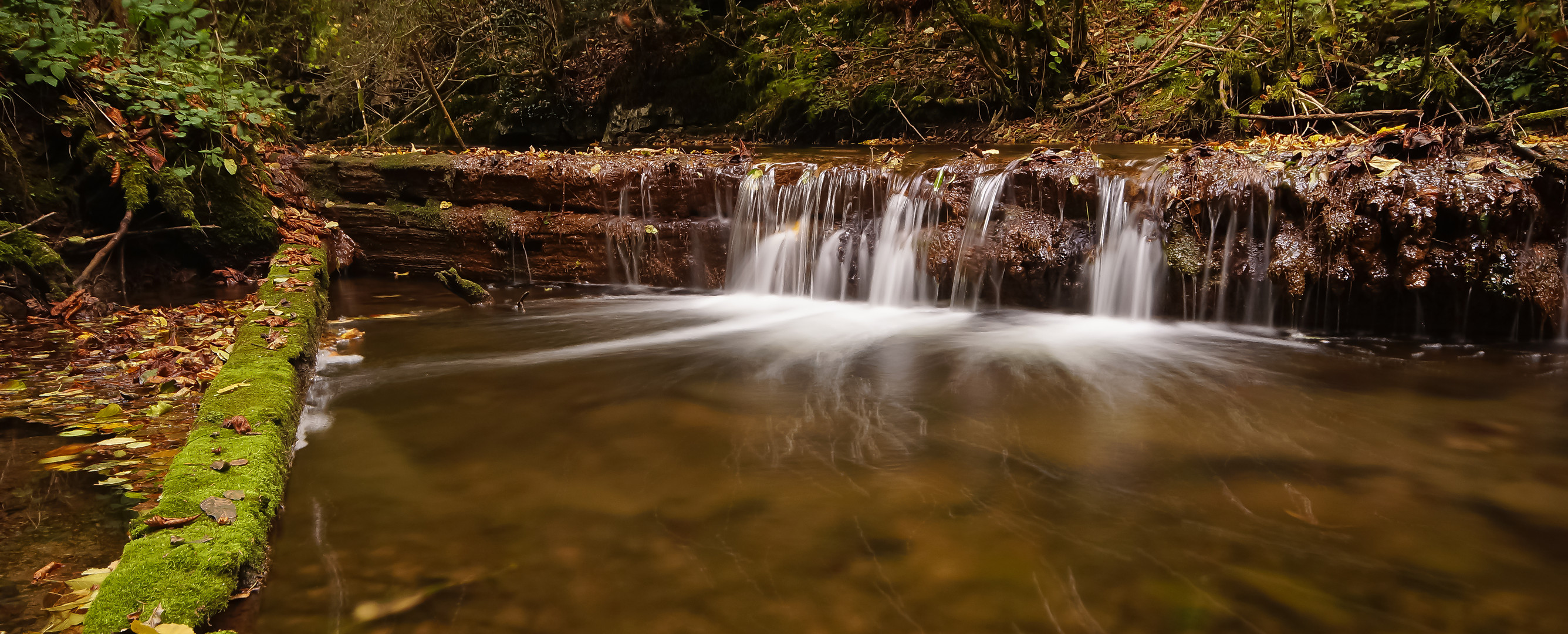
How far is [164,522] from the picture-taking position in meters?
2.48

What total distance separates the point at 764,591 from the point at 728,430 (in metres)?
1.53

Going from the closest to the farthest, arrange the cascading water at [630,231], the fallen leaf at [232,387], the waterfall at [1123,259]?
the fallen leaf at [232,387]
the waterfall at [1123,259]
the cascading water at [630,231]

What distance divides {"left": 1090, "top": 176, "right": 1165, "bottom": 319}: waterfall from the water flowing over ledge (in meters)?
0.01

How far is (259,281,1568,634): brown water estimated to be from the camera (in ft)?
8.67

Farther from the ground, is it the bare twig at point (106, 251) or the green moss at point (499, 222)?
the green moss at point (499, 222)

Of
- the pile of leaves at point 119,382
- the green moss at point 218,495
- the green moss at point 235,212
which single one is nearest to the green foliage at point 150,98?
the green moss at point 235,212

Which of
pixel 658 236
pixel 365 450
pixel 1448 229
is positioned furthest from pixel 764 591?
pixel 658 236

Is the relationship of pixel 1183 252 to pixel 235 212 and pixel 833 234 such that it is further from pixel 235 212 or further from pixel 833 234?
pixel 235 212

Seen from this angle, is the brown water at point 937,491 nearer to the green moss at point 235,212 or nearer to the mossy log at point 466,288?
the mossy log at point 466,288

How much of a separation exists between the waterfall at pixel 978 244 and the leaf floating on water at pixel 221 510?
18.5ft

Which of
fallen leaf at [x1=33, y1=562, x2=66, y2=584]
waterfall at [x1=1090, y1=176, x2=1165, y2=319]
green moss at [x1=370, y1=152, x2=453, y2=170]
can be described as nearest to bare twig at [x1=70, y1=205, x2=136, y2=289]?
green moss at [x1=370, y1=152, x2=453, y2=170]

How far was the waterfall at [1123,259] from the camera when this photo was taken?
6.35 meters

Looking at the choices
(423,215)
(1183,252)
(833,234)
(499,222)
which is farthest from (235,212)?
(1183,252)

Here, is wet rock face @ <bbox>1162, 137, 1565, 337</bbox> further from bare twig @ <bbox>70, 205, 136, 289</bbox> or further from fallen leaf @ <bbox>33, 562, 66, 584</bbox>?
bare twig @ <bbox>70, 205, 136, 289</bbox>
